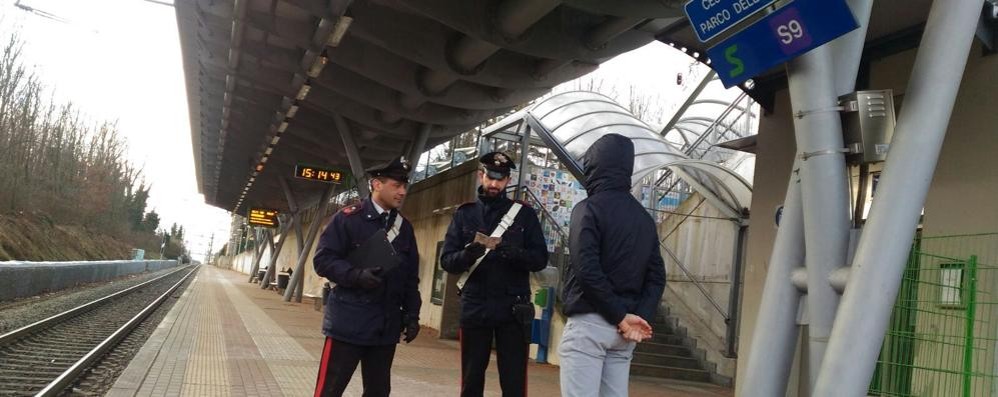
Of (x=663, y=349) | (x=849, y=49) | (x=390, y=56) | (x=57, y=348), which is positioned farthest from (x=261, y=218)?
(x=849, y=49)

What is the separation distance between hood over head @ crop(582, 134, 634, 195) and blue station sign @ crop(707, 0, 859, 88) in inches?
24.5

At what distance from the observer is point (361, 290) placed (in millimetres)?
4402

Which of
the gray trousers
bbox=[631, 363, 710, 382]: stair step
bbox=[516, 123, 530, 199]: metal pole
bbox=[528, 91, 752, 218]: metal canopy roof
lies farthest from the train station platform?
the gray trousers

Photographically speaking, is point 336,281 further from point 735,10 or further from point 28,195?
point 28,195

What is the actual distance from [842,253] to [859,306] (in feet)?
1.26

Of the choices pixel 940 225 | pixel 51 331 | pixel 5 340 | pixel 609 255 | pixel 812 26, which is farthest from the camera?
pixel 51 331

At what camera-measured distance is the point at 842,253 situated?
3.47 meters

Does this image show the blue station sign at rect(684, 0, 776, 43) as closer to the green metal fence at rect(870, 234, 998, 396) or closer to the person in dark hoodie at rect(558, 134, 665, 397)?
the person in dark hoodie at rect(558, 134, 665, 397)

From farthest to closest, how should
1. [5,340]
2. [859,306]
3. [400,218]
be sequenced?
[5,340]
[400,218]
[859,306]

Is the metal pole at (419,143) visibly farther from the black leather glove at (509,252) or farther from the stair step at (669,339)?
the black leather glove at (509,252)

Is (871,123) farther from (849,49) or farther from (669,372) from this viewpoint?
(669,372)

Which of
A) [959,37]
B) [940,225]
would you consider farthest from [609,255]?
[940,225]

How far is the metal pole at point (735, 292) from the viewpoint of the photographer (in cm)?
1270

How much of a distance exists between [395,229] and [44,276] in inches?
841
